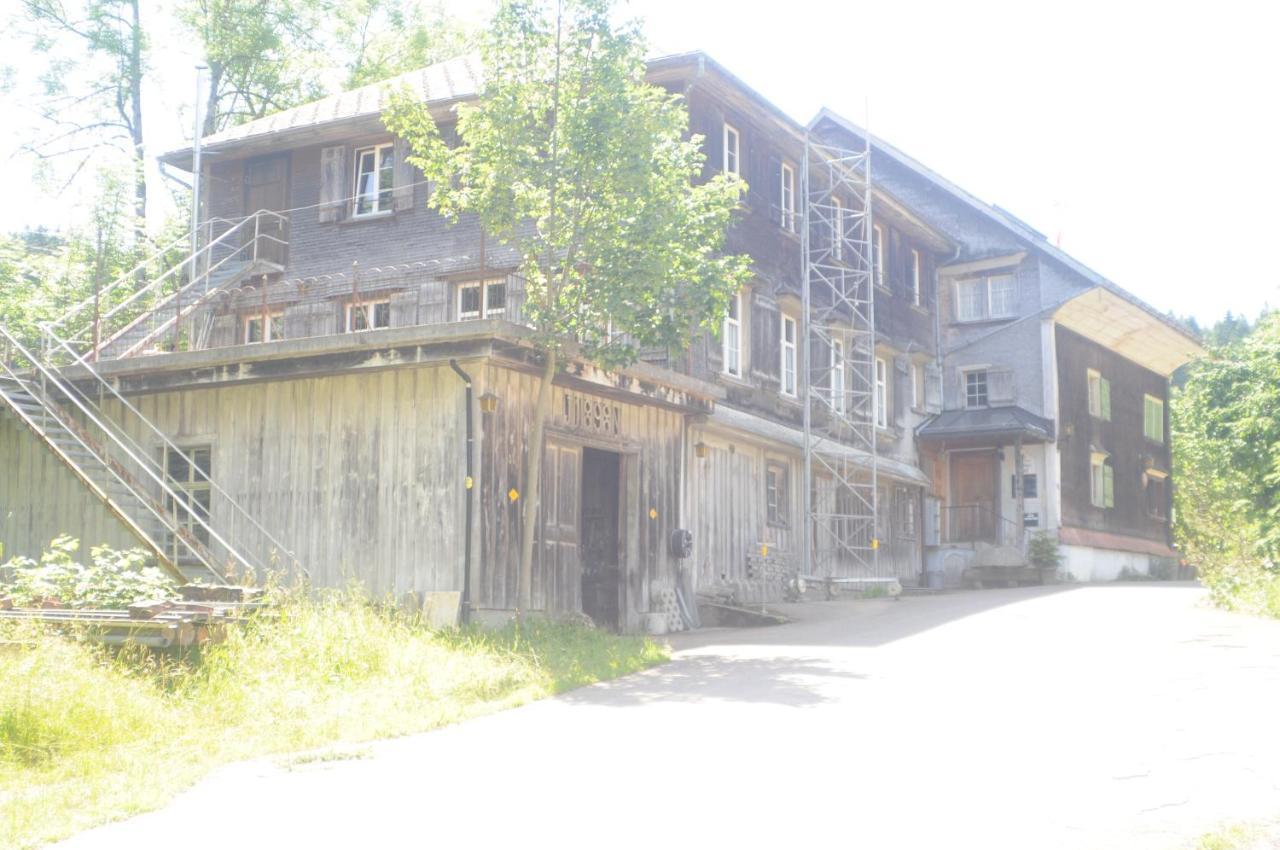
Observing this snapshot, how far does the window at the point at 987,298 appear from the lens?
33.8 meters

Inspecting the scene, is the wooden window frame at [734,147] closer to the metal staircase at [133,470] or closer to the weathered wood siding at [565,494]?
the weathered wood siding at [565,494]

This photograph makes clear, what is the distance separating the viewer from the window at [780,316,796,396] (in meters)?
25.1

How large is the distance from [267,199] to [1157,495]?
1134 inches

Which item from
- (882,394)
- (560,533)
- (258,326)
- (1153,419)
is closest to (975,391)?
(882,394)

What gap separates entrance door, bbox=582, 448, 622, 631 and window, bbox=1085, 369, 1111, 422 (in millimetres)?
21075

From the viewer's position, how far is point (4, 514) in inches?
703

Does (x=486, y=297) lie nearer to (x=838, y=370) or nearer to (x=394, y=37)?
(x=838, y=370)

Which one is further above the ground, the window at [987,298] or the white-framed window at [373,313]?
the window at [987,298]

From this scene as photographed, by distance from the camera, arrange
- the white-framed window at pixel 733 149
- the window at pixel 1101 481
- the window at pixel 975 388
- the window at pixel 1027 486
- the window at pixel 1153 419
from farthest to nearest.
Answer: the window at pixel 1153 419
the window at pixel 1101 481
the window at pixel 975 388
the window at pixel 1027 486
the white-framed window at pixel 733 149

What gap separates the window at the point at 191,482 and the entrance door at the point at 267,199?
26.4ft

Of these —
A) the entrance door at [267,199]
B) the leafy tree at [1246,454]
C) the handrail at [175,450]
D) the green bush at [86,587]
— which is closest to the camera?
the green bush at [86,587]

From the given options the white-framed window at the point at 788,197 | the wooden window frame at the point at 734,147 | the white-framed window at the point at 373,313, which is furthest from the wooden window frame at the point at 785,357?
the white-framed window at the point at 373,313

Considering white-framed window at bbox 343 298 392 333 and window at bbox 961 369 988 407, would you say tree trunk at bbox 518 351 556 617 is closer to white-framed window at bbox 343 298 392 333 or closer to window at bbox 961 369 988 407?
white-framed window at bbox 343 298 392 333

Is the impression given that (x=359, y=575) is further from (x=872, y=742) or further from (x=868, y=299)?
(x=868, y=299)
